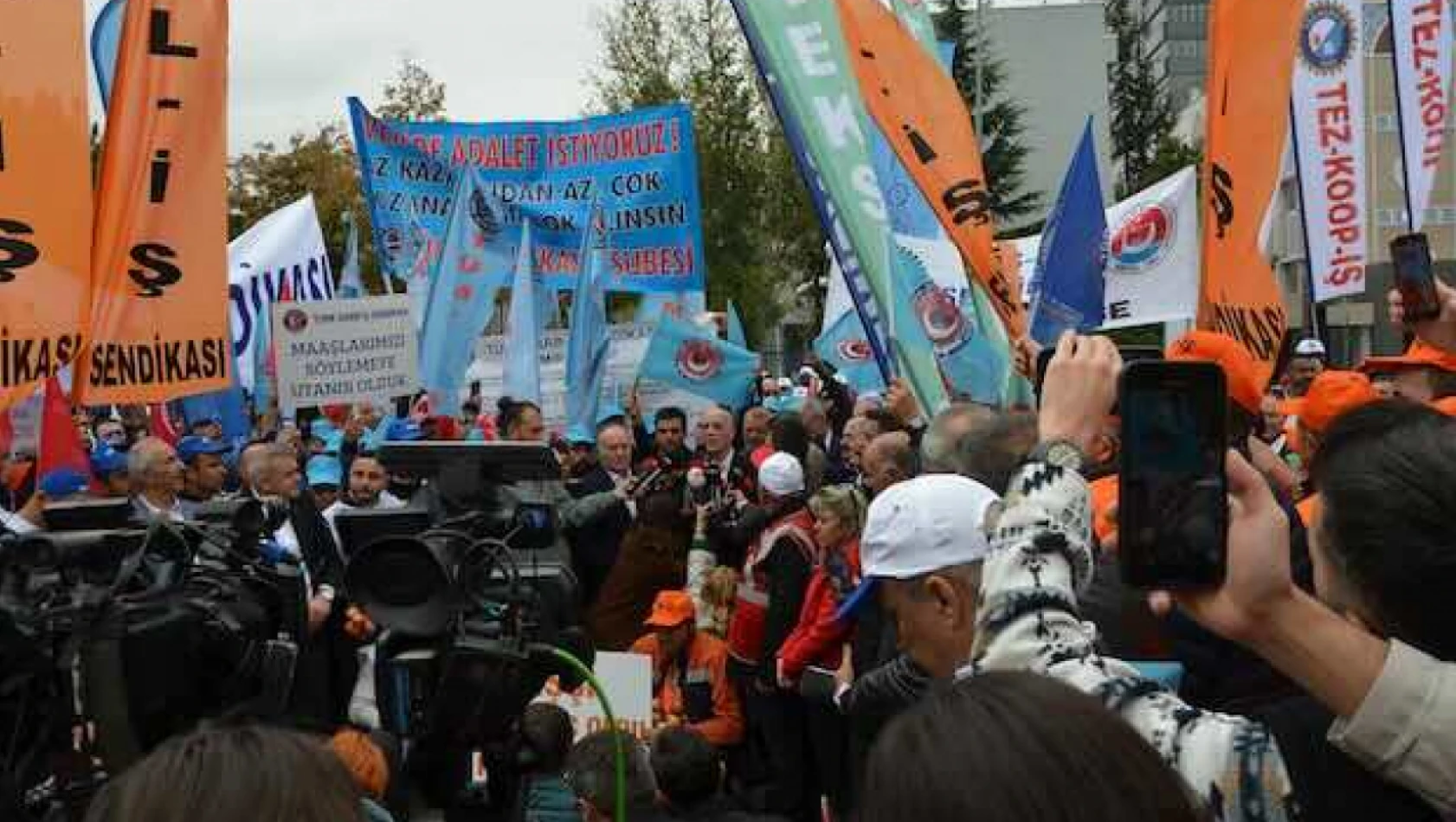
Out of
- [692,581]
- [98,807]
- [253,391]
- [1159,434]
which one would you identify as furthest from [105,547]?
[253,391]

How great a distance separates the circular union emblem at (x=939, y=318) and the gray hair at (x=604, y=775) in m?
4.34

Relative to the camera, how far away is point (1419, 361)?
5.36 m

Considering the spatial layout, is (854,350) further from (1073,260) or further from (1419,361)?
(1419,361)

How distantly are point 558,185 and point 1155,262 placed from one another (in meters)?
5.42

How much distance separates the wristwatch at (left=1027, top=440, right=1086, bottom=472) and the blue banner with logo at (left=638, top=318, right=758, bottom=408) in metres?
12.2

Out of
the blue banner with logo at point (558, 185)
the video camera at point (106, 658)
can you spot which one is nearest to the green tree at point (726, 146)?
the blue banner with logo at point (558, 185)

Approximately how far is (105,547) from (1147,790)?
1839 mm

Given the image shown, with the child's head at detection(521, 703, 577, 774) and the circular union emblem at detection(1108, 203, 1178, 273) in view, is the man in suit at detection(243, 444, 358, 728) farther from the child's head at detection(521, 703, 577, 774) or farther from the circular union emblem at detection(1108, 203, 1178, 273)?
the circular union emblem at detection(1108, 203, 1178, 273)

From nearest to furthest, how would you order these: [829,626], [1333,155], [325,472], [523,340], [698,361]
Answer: [829,626]
[1333,155]
[325,472]
[523,340]
[698,361]

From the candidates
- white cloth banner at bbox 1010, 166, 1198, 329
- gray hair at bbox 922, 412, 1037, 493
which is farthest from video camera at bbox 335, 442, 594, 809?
white cloth banner at bbox 1010, 166, 1198, 329

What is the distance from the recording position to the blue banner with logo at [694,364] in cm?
1436

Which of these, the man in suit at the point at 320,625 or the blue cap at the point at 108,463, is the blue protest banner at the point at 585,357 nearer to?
the blue cap at the point at 108,463

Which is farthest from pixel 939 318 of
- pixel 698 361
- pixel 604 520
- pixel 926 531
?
pixel 926 531

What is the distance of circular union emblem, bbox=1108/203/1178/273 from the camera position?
40.3 ft
